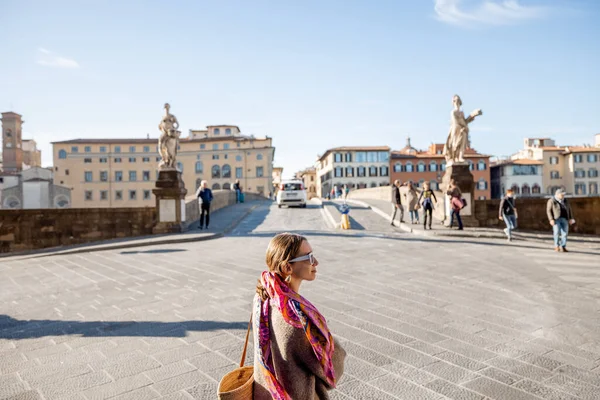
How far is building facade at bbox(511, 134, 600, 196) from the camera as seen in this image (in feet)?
235

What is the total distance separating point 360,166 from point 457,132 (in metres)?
59.0

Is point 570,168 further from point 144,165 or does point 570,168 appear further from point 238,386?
point 238,386

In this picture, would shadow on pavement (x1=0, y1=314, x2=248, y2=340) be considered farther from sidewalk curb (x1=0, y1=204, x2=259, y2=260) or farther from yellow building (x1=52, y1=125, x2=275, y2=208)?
yellow building (x1=52, y1=125, x2=275, y2=208)

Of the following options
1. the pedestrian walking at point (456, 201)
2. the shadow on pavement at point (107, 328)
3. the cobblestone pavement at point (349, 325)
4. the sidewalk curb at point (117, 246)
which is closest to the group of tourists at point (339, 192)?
the pedestrian walking at point (456, 201)

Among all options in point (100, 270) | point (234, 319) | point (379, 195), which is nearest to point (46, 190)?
point (379, 195)

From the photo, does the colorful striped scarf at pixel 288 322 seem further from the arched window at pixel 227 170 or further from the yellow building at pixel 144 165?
the arched window at pixel 227 170

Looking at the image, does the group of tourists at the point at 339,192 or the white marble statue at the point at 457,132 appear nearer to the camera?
the white marble statue at the point at 457,132

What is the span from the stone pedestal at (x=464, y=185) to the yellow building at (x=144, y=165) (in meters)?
61.3

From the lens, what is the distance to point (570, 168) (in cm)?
7238

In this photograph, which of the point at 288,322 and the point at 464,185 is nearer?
the point at 288,322

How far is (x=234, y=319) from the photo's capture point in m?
4.83

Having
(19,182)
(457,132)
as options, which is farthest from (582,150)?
(19,182)

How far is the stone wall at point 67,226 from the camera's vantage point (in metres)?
15.0

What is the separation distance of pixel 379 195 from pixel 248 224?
16.6 m
